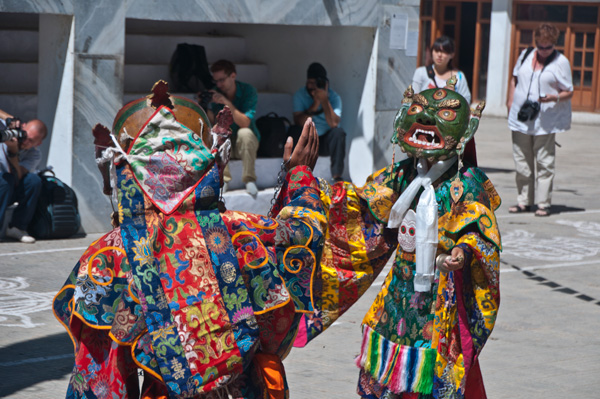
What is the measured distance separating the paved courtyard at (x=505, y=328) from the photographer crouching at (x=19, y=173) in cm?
25

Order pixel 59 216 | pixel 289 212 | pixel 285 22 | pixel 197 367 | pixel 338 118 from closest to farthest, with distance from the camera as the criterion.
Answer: pixel 197 367
pixel 289 212
pixel 59 216
pixel 285 22
pixel 338 118

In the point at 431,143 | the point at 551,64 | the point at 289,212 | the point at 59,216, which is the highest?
the point at 551,64

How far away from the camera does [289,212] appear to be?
11.5ft

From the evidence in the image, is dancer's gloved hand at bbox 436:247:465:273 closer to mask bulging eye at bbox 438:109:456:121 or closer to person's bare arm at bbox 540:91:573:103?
mask bulging eye at bbox 438:109:456:121

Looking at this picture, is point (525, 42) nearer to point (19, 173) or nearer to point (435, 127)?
point (19, 173)

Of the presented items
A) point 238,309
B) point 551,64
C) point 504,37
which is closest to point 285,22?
point 551,64

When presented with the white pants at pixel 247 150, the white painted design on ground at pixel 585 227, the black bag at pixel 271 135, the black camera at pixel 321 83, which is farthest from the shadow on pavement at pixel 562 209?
the white pants at pixel 247 150

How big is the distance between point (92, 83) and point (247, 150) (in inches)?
71.8

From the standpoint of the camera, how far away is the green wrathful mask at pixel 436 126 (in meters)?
3.97

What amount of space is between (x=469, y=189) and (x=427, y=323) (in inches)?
23.0

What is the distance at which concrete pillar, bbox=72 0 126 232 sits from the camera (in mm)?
8673

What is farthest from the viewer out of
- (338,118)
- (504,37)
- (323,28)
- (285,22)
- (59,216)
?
(504,37)

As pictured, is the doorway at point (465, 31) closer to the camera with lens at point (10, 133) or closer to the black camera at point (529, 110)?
the black camera at point (529, 110)

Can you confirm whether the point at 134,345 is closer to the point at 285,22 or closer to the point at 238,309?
the point at 238,309
